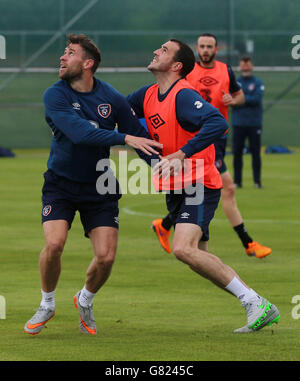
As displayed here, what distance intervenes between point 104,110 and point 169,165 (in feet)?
2.50

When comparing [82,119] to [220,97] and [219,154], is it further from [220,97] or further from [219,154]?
[220,97]

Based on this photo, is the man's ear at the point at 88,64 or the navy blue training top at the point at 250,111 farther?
the navy blue training top at the point at 250,111

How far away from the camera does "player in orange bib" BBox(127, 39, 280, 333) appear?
8156mm

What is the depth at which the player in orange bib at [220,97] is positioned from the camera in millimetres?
12242

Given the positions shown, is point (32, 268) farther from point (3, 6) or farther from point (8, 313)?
point (3, 6)

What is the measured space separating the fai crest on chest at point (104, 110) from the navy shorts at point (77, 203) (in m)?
0.58

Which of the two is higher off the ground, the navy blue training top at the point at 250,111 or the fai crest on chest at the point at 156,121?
the fai crest on chest at the point at 156,121

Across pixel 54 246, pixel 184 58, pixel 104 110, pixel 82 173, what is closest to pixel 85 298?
pixel 54 246

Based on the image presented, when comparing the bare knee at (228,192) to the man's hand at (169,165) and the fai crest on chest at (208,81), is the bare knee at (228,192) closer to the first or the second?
the fai crest on chest at (208,81)

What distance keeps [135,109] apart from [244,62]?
Answer: 1239 centimetres

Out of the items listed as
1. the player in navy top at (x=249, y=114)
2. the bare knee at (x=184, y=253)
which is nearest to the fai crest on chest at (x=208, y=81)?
the bare knee at (x=184, y=253)

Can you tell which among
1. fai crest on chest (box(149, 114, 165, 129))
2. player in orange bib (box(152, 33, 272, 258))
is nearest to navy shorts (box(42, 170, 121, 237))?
fai crest on chest (box(149, 114, 165, 129))

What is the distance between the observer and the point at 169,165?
7996mm

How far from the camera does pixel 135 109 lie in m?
8.79
